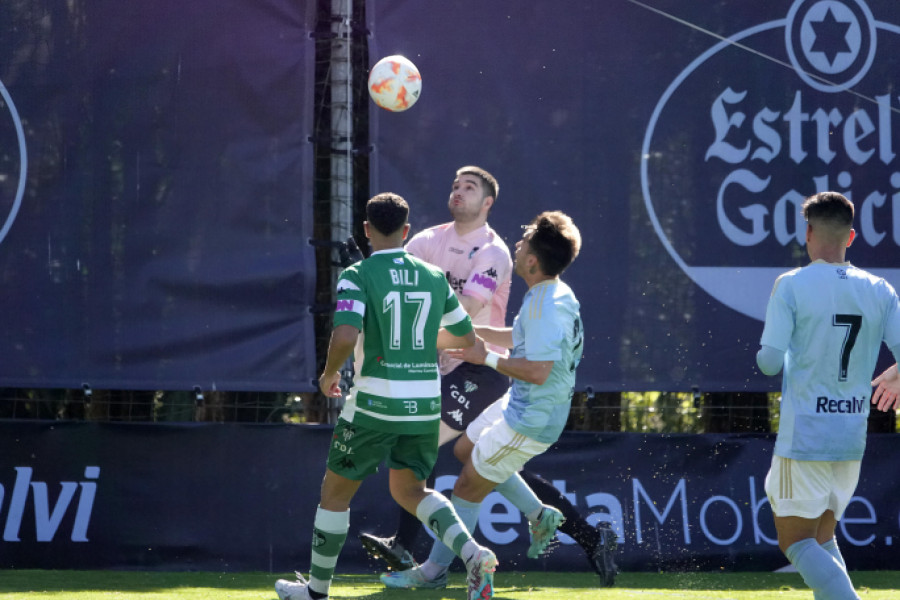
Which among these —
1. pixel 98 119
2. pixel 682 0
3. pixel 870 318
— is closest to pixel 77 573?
pixel 98 119

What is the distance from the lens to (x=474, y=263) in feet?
20.2

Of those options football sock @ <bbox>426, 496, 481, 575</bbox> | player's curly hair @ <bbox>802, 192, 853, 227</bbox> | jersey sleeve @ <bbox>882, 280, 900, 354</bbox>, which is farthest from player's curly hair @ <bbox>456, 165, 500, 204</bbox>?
jersey sleeve @ <bbox>882, 280, 900, 354</bbox>

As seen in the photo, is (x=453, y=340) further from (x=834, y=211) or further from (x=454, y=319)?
(x=834, y=211)

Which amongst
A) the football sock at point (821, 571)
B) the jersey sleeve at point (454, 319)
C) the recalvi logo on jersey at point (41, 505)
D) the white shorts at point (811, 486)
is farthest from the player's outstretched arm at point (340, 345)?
the recalvi logo on jersey at point (41, 505)

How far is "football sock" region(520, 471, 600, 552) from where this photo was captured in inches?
241

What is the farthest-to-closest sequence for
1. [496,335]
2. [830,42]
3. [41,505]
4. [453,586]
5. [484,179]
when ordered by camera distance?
[830,42] < [41,505] < [484,179] < [453,586] < [496,335]

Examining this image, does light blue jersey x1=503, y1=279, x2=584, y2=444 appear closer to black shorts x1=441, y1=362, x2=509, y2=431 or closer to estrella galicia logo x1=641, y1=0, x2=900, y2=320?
black shorts x1=441, y1=362, x2=509, y2=431

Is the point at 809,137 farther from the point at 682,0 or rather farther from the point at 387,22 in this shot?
the point at 387,22

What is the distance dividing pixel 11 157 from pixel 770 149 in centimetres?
484

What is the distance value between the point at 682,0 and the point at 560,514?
3.72 meters

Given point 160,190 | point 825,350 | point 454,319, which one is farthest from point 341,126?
point 825,350

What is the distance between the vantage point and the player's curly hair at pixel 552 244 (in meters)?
5.29

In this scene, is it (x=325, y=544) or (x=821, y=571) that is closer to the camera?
(x=821, y=571)

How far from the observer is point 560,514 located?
5.62 metres
